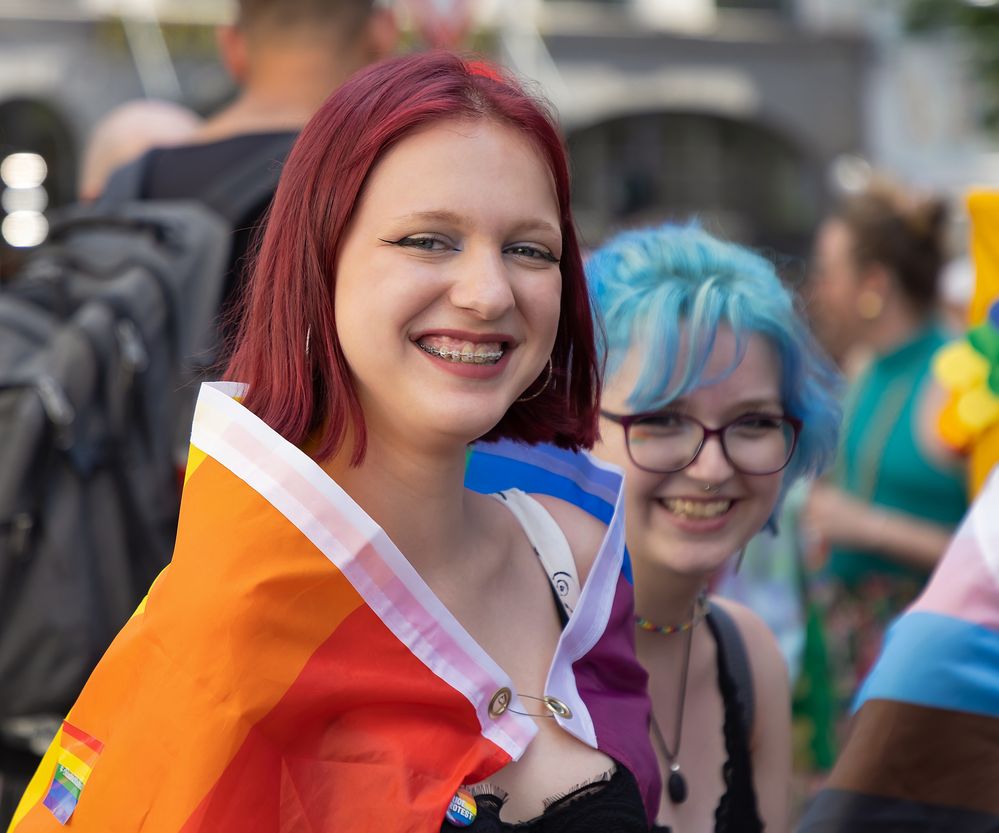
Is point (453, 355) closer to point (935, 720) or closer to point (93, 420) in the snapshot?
point (935, 720)

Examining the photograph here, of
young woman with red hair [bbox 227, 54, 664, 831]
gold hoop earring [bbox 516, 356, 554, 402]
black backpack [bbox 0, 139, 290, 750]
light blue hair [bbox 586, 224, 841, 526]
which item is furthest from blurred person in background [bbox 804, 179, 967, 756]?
young woman with red hair [bbox 227, 54, 664, 831]

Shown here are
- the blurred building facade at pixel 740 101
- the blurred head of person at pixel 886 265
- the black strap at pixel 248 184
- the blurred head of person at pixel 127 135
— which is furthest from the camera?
the blurred building facade at pixel 740 101

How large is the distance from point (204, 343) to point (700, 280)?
2.92 feet

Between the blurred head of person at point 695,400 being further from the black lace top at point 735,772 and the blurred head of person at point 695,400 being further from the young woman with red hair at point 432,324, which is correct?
the young woman with red hair at point 432,324

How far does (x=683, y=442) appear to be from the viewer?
202 cm

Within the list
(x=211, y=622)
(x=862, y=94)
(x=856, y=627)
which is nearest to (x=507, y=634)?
(x=211, y=622)

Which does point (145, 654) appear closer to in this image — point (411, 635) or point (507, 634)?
point (411, 635)

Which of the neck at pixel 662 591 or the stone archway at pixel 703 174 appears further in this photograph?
the stone archway at pixel 703 174

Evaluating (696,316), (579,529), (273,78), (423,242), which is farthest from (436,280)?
(273,78)

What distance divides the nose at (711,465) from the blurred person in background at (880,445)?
6.11ft

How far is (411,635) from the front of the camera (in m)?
1.38

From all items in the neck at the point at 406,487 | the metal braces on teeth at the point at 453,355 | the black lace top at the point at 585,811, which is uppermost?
the metal braces on teeth at the point at 453,355

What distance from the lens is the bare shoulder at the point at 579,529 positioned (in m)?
1.69

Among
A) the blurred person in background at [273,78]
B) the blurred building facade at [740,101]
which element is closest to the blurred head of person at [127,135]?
the blurred person in background at [273,78]
